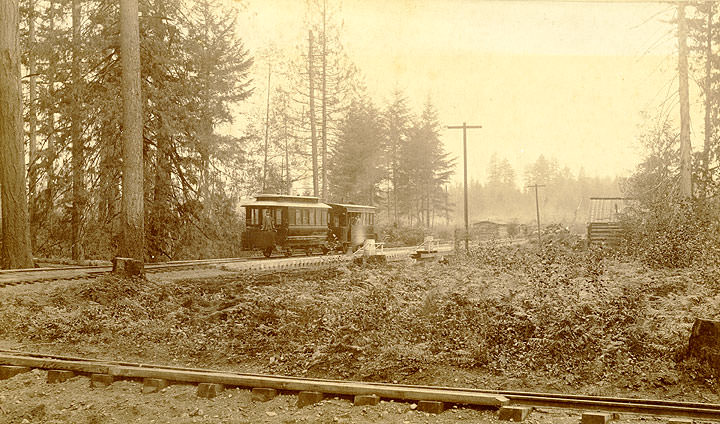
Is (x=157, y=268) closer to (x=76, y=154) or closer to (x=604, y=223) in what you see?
(x=76, y=154)

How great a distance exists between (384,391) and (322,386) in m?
0.66

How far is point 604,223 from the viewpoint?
86.4 feet

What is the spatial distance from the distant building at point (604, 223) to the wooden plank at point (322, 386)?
749 inches

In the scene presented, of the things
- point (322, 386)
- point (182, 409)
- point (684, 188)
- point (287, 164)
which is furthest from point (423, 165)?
point (182, 409)

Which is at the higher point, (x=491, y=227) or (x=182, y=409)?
(x=491, y=227)

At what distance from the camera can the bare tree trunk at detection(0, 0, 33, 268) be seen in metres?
15.1

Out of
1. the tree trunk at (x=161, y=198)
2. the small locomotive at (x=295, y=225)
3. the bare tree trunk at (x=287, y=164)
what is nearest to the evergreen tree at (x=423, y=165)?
the bare tree trunk at (x=287, y=164)

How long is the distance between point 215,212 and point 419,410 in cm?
1750

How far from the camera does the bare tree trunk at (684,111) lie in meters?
17.2

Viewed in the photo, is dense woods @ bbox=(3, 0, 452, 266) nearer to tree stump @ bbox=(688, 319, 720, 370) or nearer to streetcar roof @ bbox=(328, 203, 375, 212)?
streetcar roof @ bbox=(328, 203, 375, 212)

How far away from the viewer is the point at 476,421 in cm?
514

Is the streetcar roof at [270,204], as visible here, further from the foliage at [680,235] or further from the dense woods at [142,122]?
the foliage at [680,235]

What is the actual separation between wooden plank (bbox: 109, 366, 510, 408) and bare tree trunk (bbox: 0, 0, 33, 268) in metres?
11.0

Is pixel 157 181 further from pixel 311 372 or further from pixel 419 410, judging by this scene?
pixel 419 410
